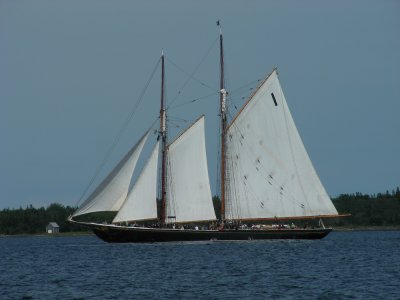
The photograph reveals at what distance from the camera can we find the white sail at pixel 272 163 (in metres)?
100

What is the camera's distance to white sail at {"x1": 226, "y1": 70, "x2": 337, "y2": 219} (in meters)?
100

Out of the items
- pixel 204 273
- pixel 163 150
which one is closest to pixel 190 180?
pixel 163 150

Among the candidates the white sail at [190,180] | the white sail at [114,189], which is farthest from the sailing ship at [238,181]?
the white sail at [114,189]

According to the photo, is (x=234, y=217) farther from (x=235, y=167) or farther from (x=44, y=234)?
(x=44, y=234)

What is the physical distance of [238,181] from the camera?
10162 centimetres

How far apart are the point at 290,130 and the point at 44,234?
106878 millimetres

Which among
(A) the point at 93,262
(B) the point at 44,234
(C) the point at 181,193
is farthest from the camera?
(B) the point at 44,234

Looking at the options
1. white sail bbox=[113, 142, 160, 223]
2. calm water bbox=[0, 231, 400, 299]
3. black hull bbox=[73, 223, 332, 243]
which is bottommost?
calm water bbox=[0, 231, 400, 299]

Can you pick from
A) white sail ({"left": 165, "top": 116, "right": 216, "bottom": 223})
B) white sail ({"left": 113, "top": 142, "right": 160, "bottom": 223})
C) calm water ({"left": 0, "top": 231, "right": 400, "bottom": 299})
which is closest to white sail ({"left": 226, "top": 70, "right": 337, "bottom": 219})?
white sail ({"left": 165, "top": 116, "right": 216, "bottom": 223})

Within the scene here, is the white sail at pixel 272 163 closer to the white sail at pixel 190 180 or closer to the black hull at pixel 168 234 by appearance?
the black hull at pixel 168 234

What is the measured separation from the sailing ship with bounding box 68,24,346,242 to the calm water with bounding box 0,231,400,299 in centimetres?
278

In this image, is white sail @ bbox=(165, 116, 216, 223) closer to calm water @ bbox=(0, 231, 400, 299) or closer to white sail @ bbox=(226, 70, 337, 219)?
calm water @ bbox=(0, 231, 400, 299)

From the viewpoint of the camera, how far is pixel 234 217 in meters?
102

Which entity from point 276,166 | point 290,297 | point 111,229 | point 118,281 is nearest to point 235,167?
point 276,166
